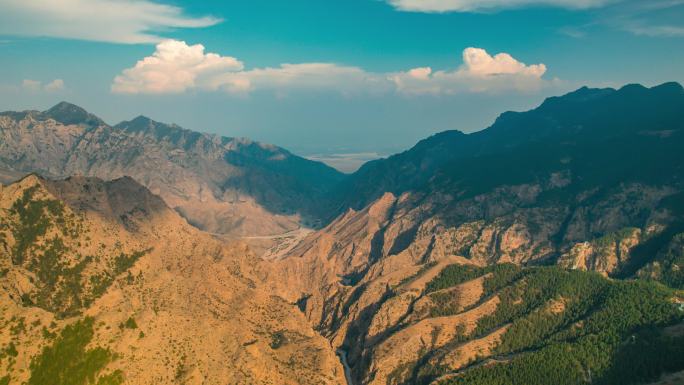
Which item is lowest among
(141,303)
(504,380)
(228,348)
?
(504,380)

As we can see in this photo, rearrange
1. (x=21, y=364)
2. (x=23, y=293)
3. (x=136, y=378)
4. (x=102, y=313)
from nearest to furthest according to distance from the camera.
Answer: (x=21, y=364)
(x=136, y=378)
(x=102, y=313)
(x=23, y=293)

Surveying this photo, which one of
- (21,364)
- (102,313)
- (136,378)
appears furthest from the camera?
(102,313)

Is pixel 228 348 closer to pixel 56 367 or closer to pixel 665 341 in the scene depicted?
pixel 56 367

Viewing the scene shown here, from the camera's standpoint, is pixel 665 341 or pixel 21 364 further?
pixel 665 341

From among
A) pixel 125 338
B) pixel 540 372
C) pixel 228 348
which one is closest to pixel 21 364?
pixel 125 338

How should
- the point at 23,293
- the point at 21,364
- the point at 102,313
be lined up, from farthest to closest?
1. the point at 23,293
2. the point at 102,313
3. the point at 21,364

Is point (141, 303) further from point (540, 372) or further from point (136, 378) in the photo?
point (540, 372)

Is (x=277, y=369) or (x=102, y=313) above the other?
(x=102, y=313)

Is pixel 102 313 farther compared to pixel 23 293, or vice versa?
pixel 23 293

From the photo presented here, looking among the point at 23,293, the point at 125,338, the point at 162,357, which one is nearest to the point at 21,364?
the point at 125,338
